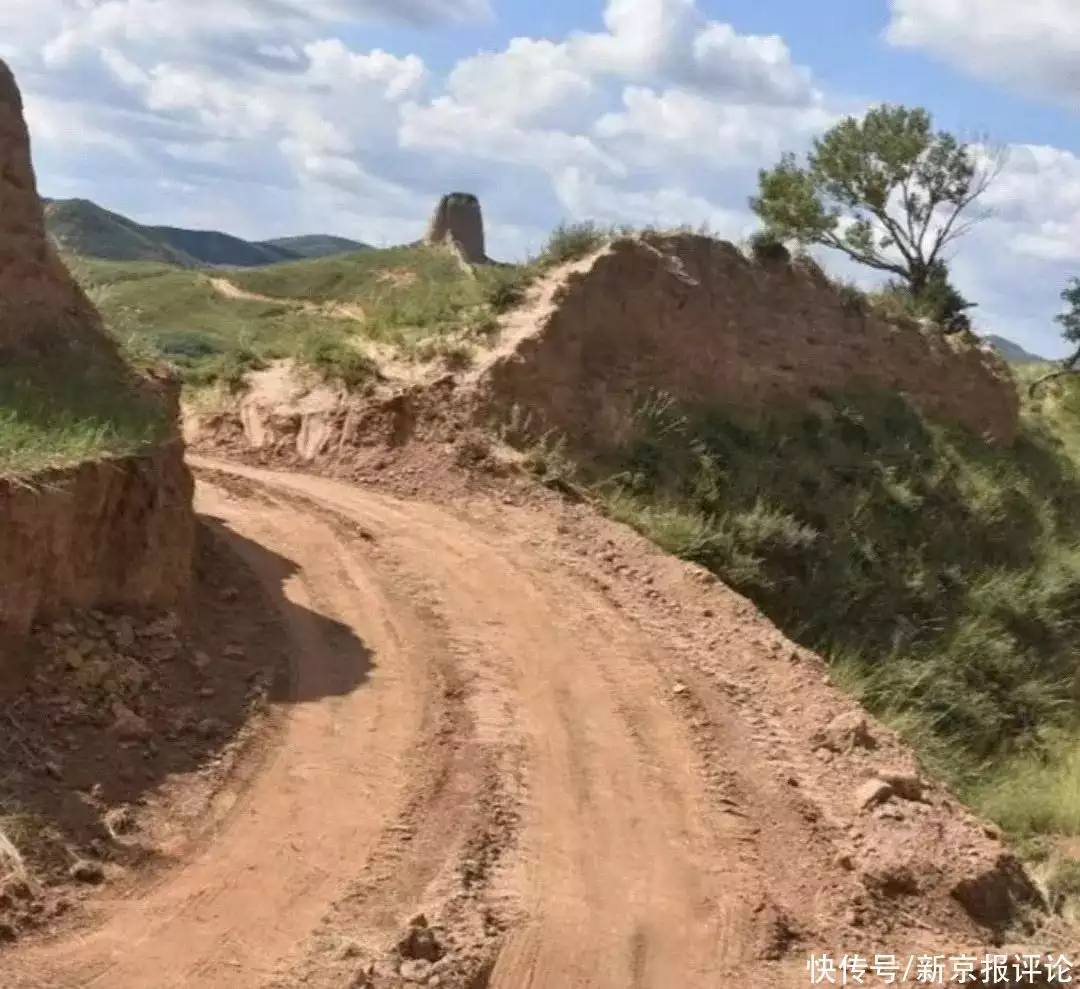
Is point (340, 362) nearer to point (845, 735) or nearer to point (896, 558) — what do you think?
point (896, 558)

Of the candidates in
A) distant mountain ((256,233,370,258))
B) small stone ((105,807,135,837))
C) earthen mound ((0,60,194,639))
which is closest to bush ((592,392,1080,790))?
earthen mound ((0,60,194,639))

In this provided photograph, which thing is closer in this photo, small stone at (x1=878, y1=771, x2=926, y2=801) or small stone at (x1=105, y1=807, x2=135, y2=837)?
small stone at (x1=105, y1=807, x2=135, y2=837)

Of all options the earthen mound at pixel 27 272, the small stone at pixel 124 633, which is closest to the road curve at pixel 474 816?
the small stone at pixel 124 633

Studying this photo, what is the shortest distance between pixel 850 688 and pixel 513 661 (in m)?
3.03

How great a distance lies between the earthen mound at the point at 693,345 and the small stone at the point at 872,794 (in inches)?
215

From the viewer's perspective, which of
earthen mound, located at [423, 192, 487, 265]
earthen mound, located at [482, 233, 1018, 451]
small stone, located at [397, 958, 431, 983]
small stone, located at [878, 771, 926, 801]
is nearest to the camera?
small stone, located at [397, 958, 431, 983]

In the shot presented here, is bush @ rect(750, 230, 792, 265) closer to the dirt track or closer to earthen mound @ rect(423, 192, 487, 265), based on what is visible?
the dirt track

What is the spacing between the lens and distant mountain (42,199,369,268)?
51.5 metres

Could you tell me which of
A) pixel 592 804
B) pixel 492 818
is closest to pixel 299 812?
pixel 492 818

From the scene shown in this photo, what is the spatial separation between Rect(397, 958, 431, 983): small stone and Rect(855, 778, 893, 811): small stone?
10.5 ft

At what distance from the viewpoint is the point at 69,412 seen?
6926mm

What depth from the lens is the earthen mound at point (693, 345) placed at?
41.2 ft

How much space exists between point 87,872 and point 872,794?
434cm

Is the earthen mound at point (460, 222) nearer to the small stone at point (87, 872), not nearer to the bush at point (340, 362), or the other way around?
the bush at point (340, 362)
